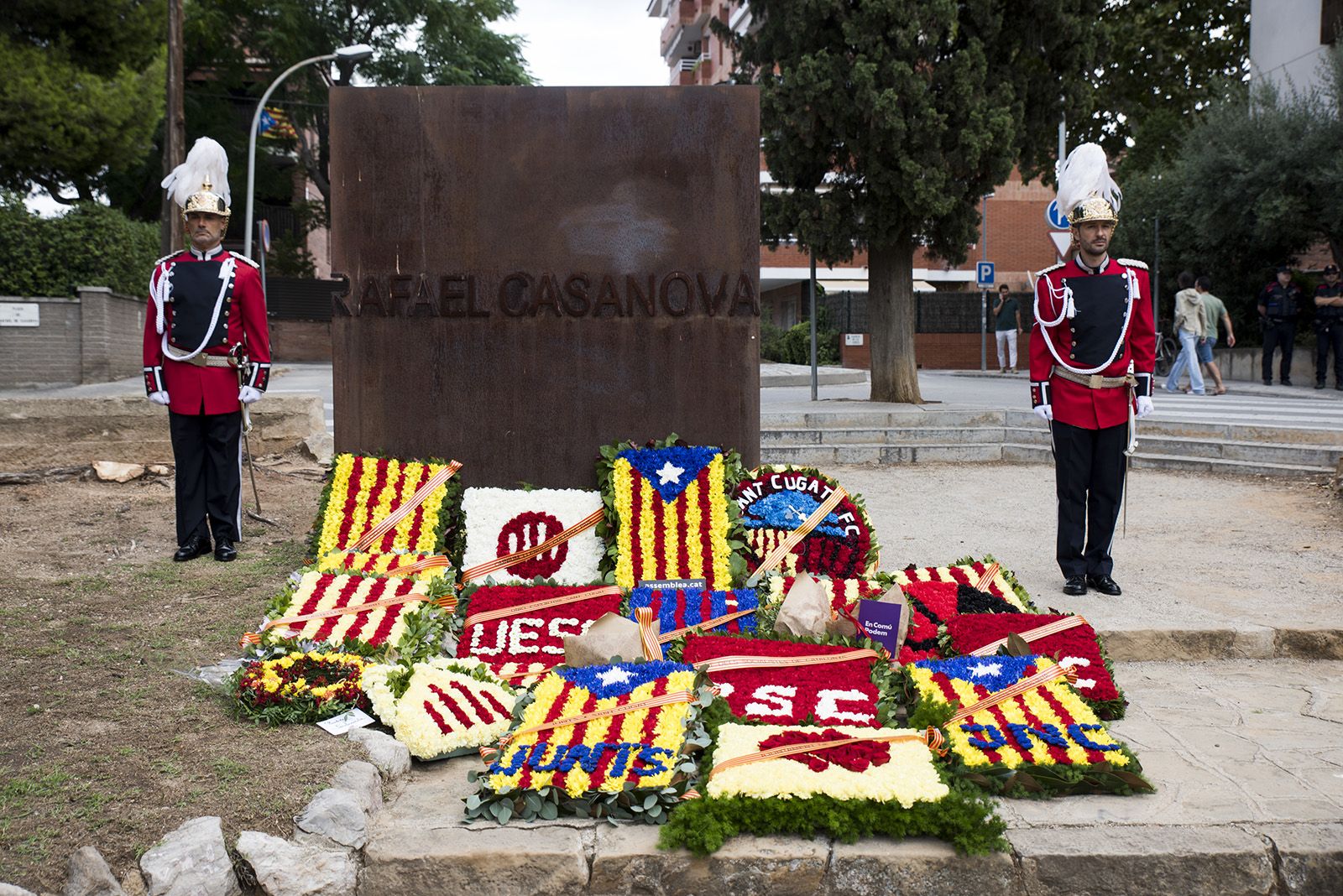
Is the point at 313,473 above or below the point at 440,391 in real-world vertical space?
below

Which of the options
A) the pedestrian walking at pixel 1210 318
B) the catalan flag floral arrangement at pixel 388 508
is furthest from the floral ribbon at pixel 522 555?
the pedestrian walking at pixel 1210 318

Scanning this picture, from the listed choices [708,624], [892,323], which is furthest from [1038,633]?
[892,323]

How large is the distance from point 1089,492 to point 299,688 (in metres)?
4.18

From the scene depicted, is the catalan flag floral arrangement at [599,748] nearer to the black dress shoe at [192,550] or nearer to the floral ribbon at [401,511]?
the floral ribbon at [401,511]

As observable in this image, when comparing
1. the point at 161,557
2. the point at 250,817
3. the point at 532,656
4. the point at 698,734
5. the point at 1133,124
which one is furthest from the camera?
the point at 1133,124

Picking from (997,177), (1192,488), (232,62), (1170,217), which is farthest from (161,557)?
(232,62)

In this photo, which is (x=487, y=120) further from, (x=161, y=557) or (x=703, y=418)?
(x=161, y=557)

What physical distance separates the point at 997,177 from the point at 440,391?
31.9ft

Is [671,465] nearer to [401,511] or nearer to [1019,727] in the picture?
[401,511]

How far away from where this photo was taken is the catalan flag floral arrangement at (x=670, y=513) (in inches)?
237

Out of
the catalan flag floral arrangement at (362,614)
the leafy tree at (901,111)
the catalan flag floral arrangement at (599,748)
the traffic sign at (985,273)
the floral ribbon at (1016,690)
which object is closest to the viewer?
the catalan flag floral arrangement at (599,748)

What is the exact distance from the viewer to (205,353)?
6.79 meters

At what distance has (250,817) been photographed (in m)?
3.39

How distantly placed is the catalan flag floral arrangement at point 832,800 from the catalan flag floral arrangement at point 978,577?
1.91 metres
